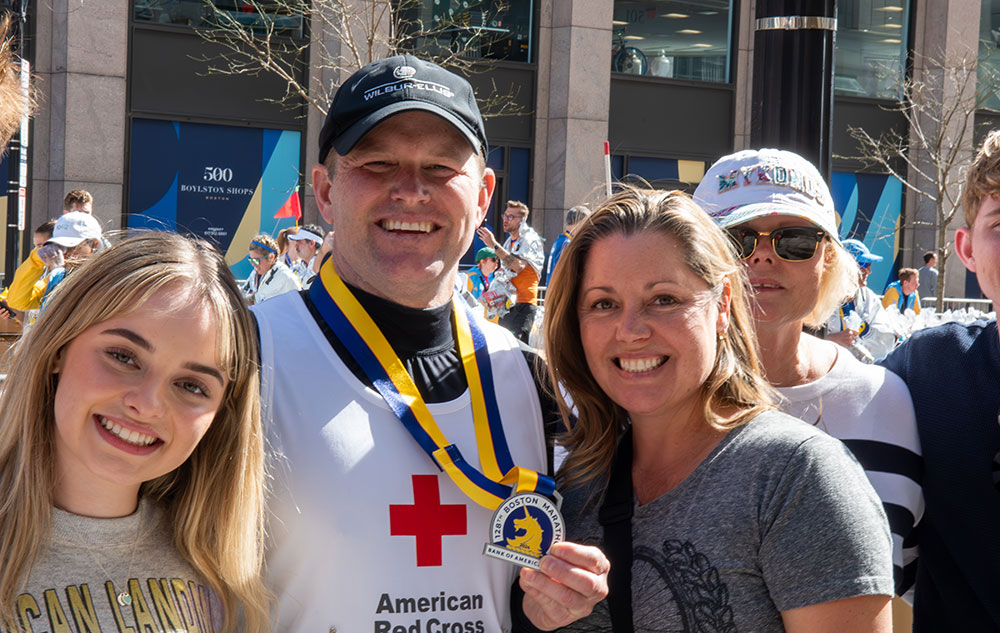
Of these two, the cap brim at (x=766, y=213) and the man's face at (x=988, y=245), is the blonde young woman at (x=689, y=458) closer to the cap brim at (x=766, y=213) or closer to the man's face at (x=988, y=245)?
the cap brim at (x=766, y=213)

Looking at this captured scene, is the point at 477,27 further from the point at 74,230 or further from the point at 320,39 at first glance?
the point at 74,230

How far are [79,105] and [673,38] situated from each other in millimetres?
9868

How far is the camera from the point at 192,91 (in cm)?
1465

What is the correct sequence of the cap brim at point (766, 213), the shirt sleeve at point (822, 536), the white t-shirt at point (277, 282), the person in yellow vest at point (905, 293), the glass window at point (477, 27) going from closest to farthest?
the shirt sleeve at point (822, 536) < the cap brim at point (766, 213) < the white t-shirt at point (277, 282) < the person in yellow vest at point (905, 293) < the glass window at point (477, 27)

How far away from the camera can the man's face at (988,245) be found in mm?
2408

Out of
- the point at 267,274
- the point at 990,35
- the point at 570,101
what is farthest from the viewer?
the point at 990,35

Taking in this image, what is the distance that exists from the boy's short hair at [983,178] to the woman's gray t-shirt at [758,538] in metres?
0.76

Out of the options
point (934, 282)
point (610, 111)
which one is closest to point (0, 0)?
point (610, 111)

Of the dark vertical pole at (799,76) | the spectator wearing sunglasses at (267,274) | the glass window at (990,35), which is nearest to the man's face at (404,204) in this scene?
the dark vertical pole at (799,76)

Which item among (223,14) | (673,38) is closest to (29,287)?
(223,14)

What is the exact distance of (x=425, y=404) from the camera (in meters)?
2.38

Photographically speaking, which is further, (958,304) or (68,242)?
(958,304)

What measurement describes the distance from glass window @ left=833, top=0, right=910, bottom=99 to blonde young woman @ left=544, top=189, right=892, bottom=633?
19.1 m

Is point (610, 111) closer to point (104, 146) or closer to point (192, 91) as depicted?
point (192, 91)
